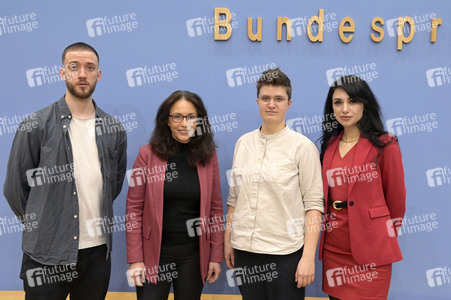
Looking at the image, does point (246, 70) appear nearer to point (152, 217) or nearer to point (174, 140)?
point (174, 140)

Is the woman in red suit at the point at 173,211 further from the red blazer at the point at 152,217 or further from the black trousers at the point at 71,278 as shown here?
the black trousers at the point at 71,278

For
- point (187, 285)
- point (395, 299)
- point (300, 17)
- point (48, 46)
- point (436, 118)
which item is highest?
point (48, 46)

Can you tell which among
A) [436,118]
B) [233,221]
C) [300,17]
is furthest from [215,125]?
[436,118]

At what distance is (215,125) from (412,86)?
1411mm

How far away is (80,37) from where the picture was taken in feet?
7.66

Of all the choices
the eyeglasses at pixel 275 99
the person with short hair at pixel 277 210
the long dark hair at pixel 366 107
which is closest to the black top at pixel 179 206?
the person with short hair at pixel 277 210

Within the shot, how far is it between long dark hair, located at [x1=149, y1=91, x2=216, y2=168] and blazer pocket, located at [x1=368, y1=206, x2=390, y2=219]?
0.86 metres

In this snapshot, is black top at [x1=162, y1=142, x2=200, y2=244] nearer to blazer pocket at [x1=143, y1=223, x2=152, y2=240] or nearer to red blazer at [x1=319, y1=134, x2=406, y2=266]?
blazer pocket at [x1=143, y1=223, x2=152, y2=240]

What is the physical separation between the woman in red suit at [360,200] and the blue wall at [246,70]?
0.62 meters

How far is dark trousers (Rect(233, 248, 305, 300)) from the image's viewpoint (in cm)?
159

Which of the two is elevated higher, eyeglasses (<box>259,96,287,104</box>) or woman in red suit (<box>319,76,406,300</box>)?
eyeglasses (<box>259,96,287,104</box>)

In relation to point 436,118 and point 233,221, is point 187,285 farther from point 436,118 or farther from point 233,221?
point 436,118

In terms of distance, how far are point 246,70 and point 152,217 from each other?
1.21 metres

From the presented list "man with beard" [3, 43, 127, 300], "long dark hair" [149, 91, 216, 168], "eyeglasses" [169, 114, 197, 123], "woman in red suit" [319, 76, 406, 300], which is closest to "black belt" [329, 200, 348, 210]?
"woman in red suit" [319, 76, 406, 300]
